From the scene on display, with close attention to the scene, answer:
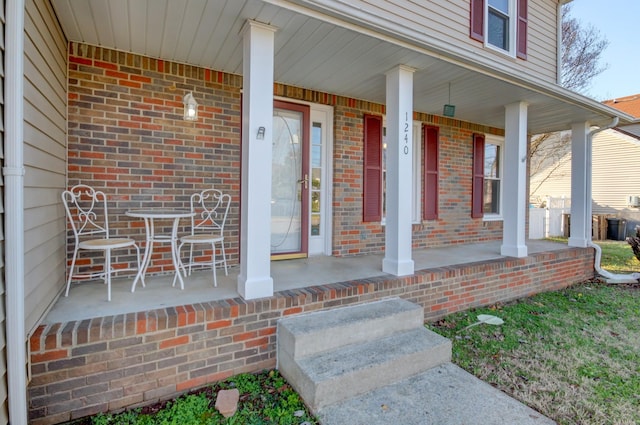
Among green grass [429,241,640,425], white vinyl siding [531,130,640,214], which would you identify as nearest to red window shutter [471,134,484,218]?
green grass [429,241,640,425]

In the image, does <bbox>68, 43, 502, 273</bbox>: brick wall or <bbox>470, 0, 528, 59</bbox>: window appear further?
<bbox>470, 0, 528, 59</bbox>: window

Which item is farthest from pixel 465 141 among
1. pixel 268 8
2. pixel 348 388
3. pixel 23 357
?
pixel 23 357

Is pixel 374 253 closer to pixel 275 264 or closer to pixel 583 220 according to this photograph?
pixel 275 264

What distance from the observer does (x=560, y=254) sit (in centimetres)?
500

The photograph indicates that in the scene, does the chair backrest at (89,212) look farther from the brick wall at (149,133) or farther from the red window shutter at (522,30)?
the red window shutter at (522,30)

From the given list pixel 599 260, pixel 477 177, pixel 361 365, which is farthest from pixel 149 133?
pixel 599 260

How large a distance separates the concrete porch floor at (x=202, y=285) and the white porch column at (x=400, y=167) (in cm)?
27

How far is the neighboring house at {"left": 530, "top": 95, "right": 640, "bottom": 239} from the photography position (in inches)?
444

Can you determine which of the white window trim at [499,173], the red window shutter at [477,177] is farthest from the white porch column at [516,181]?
the white window trim at [499,173]

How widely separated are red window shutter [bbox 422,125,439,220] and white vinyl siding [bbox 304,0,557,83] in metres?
1.41

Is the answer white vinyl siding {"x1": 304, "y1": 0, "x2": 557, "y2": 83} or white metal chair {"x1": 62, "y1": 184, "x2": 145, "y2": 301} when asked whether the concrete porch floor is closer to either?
white metal chair {"x1": 62, "y1": 184, "x2": 145, "y2": 301}

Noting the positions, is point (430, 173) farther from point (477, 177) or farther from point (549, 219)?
point (549, 219)

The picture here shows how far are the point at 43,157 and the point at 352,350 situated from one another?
2523 mm

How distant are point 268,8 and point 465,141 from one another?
4573 mm
